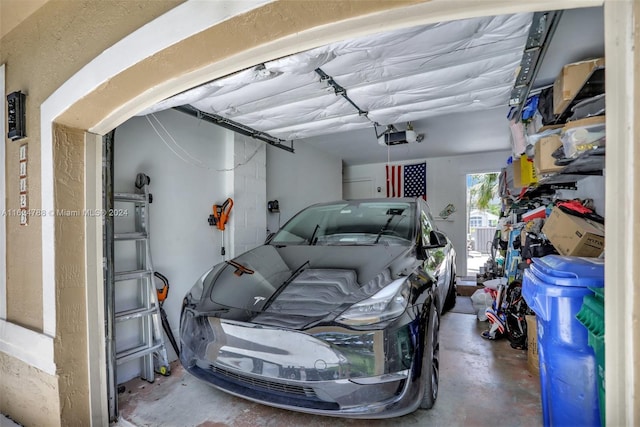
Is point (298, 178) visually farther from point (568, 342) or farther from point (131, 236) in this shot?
point (568, 342)

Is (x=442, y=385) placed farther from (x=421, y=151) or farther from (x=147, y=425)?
(x=421, y=151)

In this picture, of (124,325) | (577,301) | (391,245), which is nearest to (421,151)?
(391,245)

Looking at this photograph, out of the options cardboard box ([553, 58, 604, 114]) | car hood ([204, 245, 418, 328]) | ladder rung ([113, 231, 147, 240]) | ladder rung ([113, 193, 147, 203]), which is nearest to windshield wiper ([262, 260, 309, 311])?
car hood ([204, 245, 418, 328])

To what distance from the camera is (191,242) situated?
3.09 metres

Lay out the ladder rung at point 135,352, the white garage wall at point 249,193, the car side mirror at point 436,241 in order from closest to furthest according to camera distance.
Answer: the ladder rung at point 135,352 < the car side mirror at point 436,241 < the white garage wall at point 249,193

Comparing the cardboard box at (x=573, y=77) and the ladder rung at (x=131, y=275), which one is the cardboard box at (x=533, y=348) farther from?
the ladder rung at (x=131, y=275)

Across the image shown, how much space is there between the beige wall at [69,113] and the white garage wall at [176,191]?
61 cm

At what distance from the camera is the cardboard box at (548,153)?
1972 mm

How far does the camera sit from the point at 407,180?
732 cm

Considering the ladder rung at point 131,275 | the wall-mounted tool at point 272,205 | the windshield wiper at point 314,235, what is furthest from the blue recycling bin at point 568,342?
the wall-mounted tool at point 272,205

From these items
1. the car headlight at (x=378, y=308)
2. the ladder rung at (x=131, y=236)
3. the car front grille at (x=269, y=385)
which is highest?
the ladder rung at (x=131, y=236)

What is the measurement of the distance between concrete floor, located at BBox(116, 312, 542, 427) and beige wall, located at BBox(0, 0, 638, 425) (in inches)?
18.3

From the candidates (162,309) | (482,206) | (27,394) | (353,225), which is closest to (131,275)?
(162,309)

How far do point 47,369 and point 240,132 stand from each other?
2.75 meters
